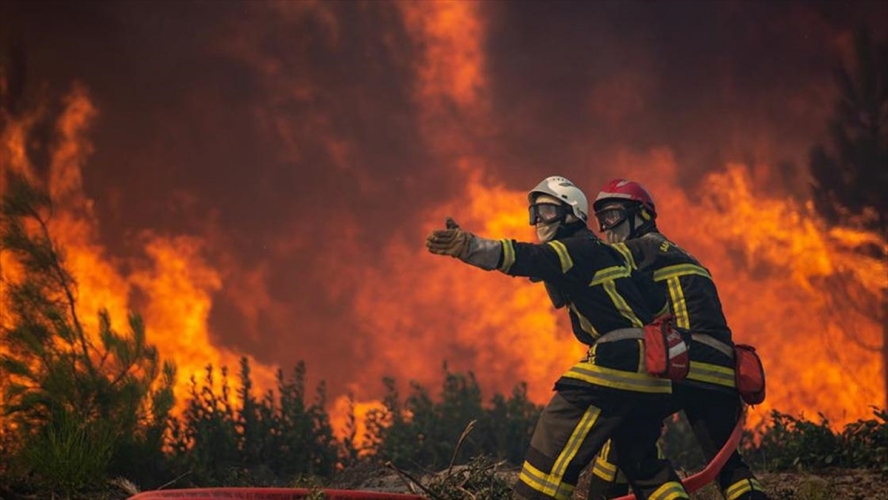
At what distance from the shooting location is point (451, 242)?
5375 millimetres

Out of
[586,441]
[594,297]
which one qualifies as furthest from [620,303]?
[586,441]

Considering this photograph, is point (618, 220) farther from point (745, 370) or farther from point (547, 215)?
point (745, 370)

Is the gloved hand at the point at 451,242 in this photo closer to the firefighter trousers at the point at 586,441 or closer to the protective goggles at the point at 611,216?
the firefighter trousers at the point at 586,441

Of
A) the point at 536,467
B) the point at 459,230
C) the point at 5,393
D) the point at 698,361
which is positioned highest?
the point at 5,393

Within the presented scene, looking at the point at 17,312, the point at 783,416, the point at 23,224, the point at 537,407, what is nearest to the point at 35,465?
the point at 17,312

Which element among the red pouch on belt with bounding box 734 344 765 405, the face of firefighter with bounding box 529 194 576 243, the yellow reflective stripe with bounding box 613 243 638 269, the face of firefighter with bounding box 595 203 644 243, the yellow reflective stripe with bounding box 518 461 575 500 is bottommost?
the yellow reflective stripe with bounding box 518 461 575 500

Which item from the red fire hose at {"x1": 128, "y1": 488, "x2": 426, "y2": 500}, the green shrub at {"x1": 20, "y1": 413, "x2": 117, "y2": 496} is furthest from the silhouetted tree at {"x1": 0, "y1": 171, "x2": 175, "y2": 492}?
the red fire hose at {"x1": 128, "y1": 488, "x2": 426, "y2": 500}

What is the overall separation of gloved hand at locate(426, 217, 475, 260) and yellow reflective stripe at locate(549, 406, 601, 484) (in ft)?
3.59

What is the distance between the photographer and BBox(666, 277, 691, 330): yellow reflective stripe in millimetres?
6520

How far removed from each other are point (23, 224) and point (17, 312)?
3.28ft

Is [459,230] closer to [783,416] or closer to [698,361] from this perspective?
[698,361]

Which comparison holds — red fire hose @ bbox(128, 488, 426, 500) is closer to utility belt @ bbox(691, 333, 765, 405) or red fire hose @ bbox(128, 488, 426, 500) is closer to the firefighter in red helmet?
the firefighter in red helmet

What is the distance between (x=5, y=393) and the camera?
403 inches

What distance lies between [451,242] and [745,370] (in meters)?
2.21
